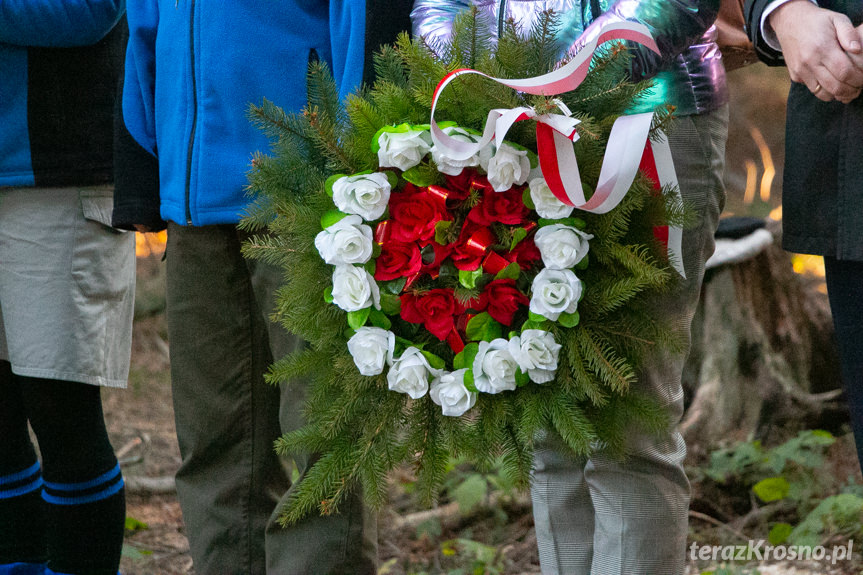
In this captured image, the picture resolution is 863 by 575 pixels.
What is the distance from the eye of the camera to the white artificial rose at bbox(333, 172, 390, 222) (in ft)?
4.10

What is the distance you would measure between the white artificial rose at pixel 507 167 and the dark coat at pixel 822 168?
48cm

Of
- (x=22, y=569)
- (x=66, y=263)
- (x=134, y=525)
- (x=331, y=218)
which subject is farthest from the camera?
(x=134, y=525)

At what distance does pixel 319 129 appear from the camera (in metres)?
1.30

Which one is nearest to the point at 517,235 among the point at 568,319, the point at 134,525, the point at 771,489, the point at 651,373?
the point at 568,319

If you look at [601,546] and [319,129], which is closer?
[319,129]

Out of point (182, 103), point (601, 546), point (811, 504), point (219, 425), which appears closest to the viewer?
point (601, 546)

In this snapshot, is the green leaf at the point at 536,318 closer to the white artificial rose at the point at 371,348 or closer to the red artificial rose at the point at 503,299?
the red artificial rose at the point at 503,299

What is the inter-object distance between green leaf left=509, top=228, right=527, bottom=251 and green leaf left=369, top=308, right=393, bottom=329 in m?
0.22

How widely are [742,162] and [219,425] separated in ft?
15.2

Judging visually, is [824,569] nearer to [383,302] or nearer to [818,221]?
[818,221]

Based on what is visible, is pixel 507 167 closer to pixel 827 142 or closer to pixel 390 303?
pixel 390 303

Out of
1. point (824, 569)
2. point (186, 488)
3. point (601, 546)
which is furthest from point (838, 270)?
point (824, 569)

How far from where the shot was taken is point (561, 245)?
→ 47.6 inches

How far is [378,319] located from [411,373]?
104 millimetres
